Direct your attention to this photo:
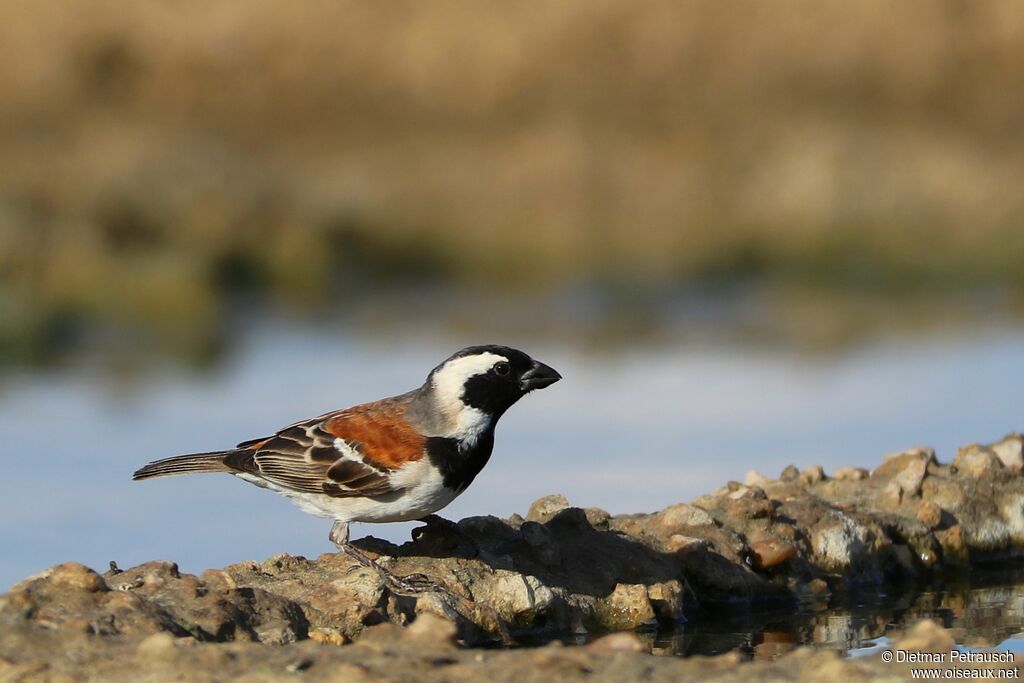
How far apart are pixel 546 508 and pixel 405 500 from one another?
700 millimetres

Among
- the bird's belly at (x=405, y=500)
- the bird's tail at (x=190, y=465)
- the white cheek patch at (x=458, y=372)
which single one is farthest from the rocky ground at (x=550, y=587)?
the bird's tail at (x=190, y=465)

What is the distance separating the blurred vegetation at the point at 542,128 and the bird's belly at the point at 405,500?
523 inches

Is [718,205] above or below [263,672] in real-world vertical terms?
above

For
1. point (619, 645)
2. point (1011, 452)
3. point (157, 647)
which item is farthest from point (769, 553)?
point (157, 647)

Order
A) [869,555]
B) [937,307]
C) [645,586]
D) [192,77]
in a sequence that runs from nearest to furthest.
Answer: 1. [645,586]
2. [869,555]
3. [937,307]
4. [192,77]

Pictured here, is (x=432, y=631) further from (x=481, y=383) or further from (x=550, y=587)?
(x=481, y=383)

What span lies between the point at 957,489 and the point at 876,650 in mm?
2117

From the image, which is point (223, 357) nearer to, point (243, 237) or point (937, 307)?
point (243, 237)

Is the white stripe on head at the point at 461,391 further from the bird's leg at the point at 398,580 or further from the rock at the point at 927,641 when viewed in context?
the rock at the point at 927,641

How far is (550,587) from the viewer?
287 inches

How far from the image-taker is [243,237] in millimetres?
21109

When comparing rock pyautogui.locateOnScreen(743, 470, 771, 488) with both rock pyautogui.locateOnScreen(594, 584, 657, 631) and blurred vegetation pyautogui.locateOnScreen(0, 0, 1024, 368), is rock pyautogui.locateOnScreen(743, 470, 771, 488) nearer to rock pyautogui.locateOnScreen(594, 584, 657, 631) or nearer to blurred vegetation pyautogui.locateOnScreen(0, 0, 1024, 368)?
rock pyautogui.locateOnScreen(594, 584, 657, 631)

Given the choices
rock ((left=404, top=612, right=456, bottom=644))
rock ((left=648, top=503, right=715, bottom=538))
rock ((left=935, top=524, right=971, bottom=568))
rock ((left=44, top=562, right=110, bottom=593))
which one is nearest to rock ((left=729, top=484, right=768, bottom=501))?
rock ((left=648, top=503, right=715, bottom=538))

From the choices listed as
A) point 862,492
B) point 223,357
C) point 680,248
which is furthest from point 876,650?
point 680,248
